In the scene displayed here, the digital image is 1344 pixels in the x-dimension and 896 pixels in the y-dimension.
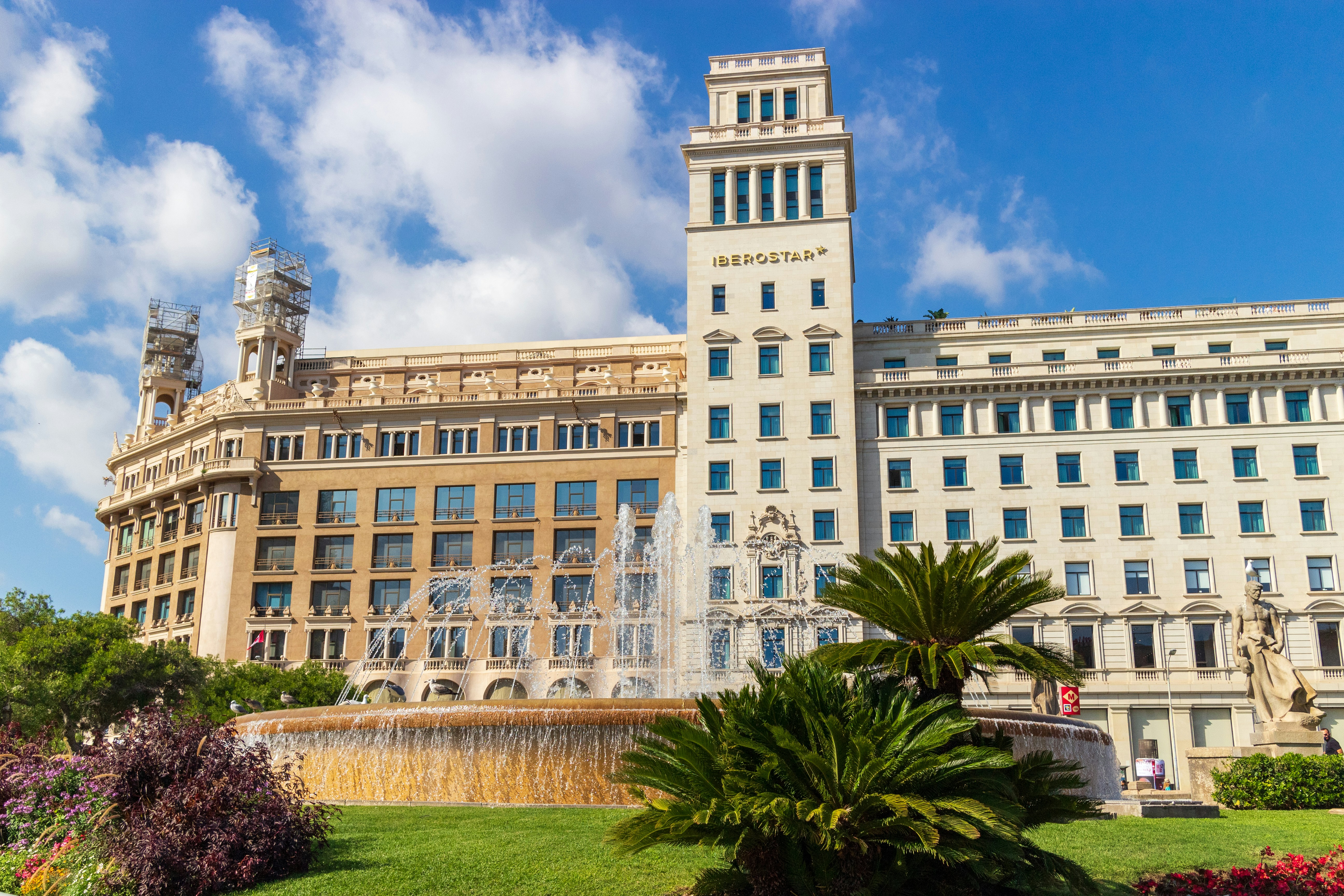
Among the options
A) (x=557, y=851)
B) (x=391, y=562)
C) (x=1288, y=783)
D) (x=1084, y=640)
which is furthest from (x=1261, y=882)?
(x=391, y=562)

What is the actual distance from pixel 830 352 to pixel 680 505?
1150 centimetres

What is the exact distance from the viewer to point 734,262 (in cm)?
6316

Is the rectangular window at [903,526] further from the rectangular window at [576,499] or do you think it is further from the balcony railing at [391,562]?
the balcony railing at [391,562]

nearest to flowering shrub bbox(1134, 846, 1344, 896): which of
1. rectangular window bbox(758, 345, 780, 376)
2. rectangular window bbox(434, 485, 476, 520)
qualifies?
rectangular window bbox(758, 345, 780, 376)

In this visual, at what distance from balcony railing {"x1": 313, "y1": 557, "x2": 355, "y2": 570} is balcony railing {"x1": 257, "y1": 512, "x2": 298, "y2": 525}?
2.88 meters

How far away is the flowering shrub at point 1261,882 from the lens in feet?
45.2

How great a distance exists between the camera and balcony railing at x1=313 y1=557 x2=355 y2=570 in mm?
65625

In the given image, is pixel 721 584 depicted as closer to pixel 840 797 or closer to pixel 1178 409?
pixel 1178 409

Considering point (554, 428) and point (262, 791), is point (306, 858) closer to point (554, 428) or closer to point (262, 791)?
point (262, 791)

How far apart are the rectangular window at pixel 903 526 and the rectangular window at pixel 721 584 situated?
8.58m

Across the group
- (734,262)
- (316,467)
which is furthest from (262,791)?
(316,467)

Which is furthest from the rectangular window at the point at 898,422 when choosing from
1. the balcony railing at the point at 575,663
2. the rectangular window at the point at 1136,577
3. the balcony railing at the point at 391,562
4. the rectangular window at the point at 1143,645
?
the balcony railing at the point at 391,562

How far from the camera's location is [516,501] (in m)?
64.9

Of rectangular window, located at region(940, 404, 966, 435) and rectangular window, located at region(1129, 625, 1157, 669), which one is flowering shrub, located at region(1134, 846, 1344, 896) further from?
rectangular window, located at region(940, 404, 966, 435)
